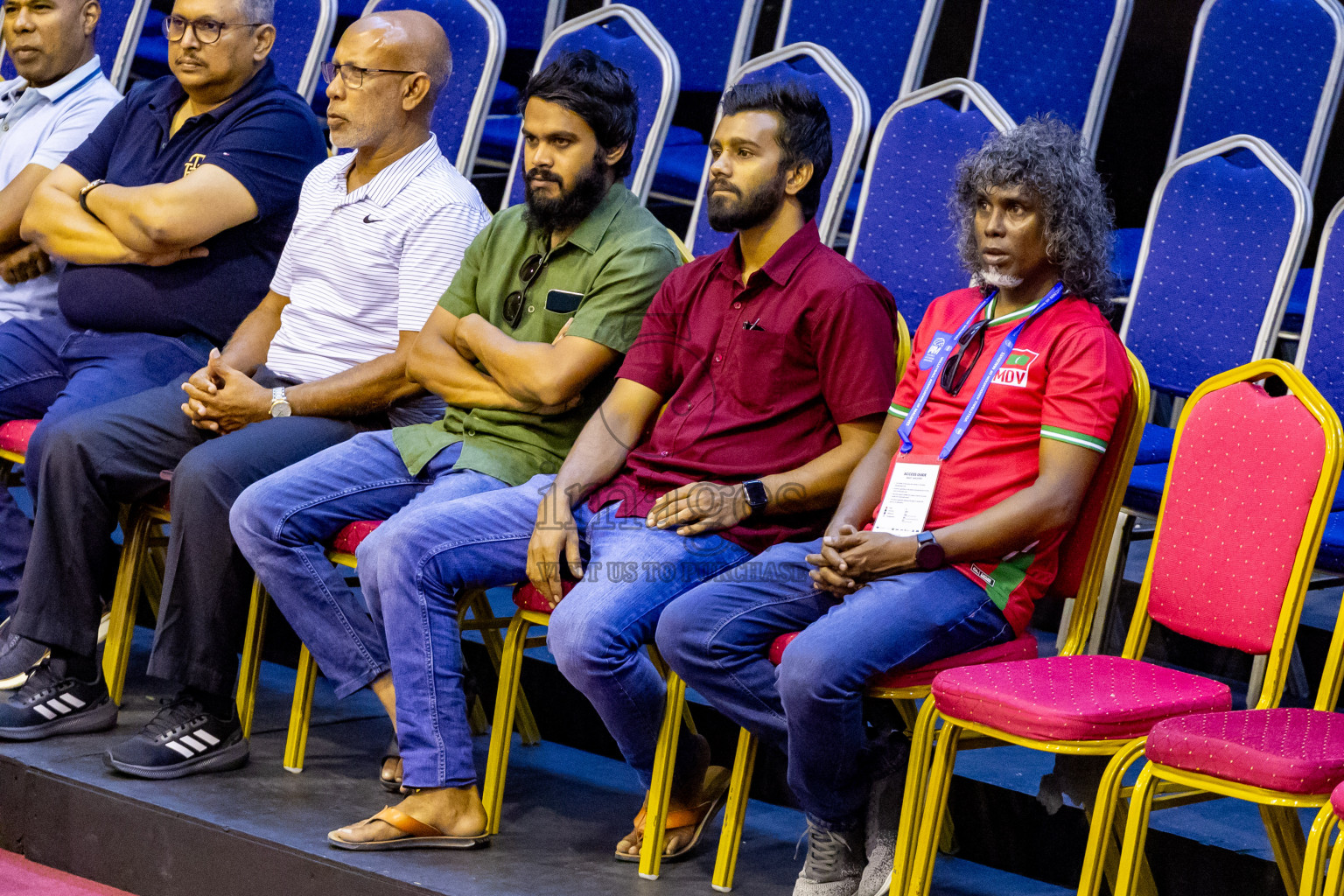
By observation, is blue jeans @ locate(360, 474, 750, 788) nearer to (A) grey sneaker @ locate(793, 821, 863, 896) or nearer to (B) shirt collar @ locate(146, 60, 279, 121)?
(A) grey sneaker @ locate(793, 821, 863, 896)

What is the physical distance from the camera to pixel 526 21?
4473 mm

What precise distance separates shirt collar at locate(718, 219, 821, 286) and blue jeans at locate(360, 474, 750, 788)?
1.39ft

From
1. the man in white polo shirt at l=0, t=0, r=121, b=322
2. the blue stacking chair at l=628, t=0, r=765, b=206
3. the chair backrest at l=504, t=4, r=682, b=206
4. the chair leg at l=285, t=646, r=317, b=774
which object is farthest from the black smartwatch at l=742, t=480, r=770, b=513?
the blue stacking chair at l=628, t=0, r=765, b=206

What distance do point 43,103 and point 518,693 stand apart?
5.82ft

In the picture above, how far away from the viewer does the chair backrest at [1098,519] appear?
2.17 meters

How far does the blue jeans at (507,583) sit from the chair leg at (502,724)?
0.21ft

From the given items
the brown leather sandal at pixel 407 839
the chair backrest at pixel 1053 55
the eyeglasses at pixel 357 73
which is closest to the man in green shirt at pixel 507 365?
the brown leather sandal at pixel 407 839

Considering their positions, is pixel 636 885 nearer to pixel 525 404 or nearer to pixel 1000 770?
pixel 1000 770

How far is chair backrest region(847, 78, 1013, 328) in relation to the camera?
2.89 m

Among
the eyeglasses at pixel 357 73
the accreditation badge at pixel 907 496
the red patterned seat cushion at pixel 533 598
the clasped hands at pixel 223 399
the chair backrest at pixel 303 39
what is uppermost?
the chair backrest at pixel 303 39

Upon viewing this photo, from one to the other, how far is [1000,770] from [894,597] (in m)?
0.53

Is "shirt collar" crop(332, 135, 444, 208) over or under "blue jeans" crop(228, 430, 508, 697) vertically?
over

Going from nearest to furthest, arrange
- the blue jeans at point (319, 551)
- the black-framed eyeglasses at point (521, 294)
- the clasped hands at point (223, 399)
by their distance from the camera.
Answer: the blue jeans at point (319, 551), the black-framed eyeglasses at point (521, 294), the clasped hands at point (223, 399)

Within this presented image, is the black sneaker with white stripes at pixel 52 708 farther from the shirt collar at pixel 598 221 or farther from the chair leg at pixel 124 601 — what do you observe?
the shirt collar at pixel 598 221
